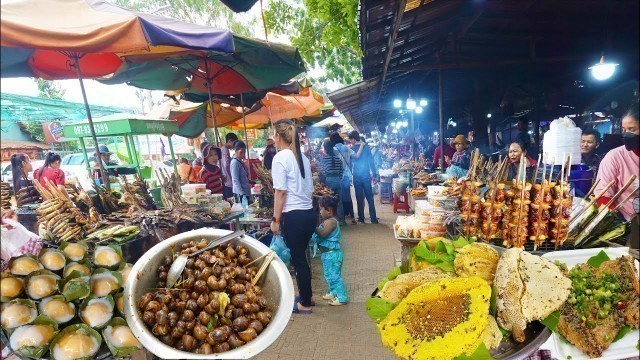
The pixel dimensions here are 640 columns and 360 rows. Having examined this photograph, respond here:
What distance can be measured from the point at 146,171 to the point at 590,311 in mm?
8144

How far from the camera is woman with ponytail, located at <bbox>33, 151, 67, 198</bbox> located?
118 inches

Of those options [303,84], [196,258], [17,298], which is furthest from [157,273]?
[303,84]

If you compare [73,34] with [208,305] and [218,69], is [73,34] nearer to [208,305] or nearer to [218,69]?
[208,305]

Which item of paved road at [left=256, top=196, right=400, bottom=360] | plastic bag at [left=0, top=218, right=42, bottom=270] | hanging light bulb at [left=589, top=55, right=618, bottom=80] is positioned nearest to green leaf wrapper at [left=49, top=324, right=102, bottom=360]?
plastic bag at [left=0, top=218, right=42, bottom=270]

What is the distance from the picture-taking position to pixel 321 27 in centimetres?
899

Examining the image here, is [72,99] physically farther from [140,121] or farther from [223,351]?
[140,121]

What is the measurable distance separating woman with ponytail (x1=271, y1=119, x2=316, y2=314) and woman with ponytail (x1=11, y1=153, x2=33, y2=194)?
2.01m

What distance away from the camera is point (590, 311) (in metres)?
1.72

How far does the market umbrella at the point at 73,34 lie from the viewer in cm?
170

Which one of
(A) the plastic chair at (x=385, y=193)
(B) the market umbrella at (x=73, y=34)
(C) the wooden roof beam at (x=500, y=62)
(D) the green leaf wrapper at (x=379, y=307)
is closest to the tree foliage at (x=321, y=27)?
(C) the wooden roof beam at (x=500, y=62)

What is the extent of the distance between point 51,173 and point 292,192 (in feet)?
7.77

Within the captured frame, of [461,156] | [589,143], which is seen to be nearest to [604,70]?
[589,143]

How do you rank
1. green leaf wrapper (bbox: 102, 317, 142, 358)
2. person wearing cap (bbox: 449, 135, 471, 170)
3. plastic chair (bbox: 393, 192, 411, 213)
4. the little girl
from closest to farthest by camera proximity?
green leaf wrapper (bbox: 102, 317, 142, 358)
the little girl
person wearing cap (bbox: 449, 135, 471, 170)
plastic chair (bbox: 393, 192, 411, 213)

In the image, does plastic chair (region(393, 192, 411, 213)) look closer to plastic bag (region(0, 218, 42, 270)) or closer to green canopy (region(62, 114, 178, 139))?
green canopy (region(62, 114, 178, 139))
